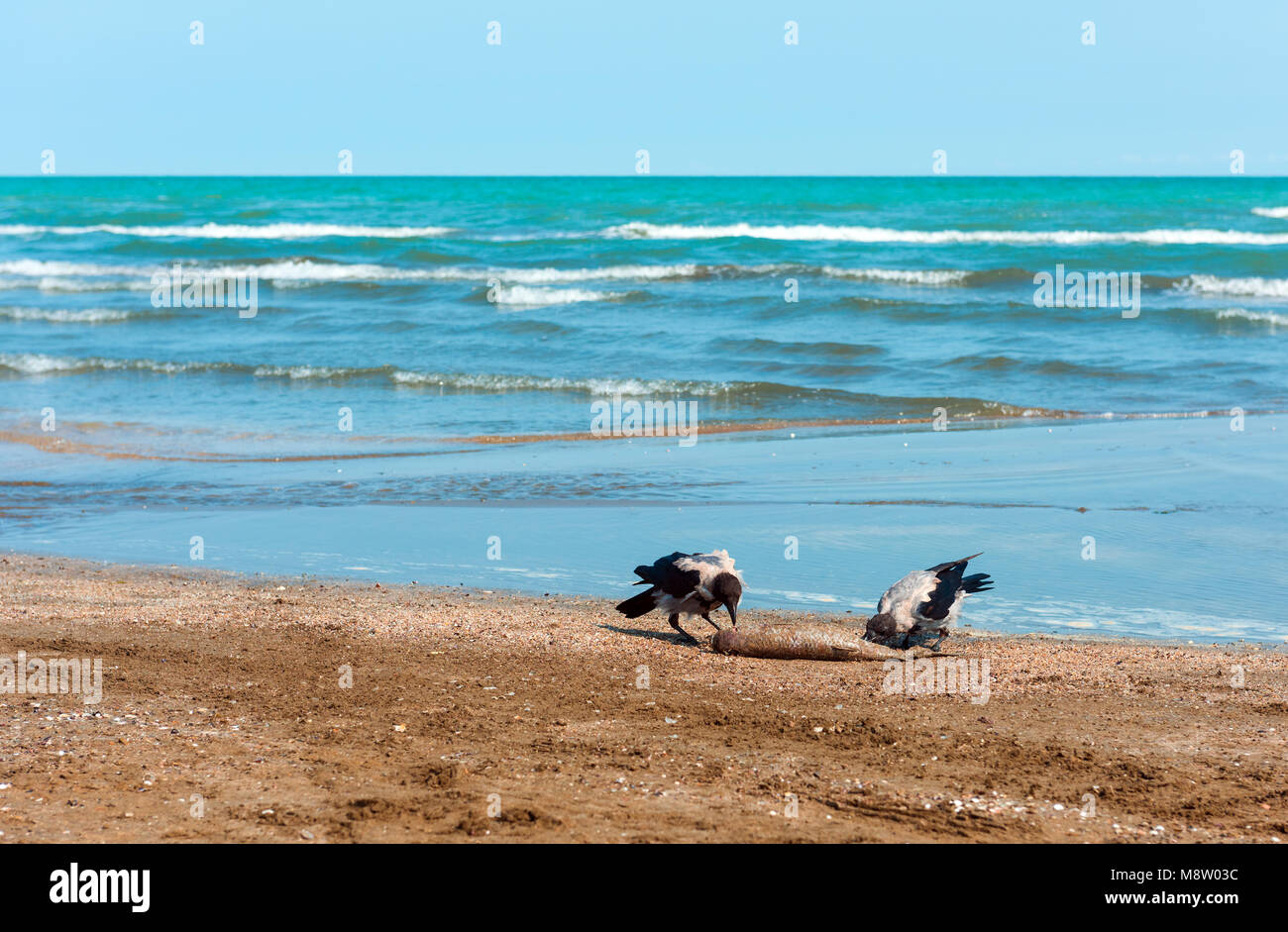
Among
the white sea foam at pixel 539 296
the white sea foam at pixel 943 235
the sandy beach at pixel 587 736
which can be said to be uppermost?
the white sea foam at pixel 943 235

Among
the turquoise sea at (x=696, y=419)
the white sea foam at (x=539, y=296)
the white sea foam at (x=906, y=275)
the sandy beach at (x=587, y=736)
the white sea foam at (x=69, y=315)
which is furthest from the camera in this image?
the white sea foam at (x=906, y=275)

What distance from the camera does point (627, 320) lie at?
77.0ft

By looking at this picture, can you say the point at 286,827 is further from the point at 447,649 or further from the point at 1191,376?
the point at 1191,376

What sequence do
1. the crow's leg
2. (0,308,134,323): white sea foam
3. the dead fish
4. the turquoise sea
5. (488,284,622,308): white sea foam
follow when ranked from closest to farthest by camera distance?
the dead fish
the crow's leg
the turquoise sea
(0,308,134,323): white sea foam
(488,284,622,308): white sea foam

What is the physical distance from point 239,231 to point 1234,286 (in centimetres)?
3677

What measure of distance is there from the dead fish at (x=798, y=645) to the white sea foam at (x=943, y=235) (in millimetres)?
32875

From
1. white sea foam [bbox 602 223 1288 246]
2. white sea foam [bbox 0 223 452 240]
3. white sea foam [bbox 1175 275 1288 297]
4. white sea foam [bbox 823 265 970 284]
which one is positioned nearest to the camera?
white sea foam [bbox 1175 275 1288 297]

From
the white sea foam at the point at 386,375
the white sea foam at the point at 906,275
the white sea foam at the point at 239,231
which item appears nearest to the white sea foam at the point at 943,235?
the white sea foam at the point at 239,231

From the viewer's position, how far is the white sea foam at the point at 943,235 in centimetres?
3759

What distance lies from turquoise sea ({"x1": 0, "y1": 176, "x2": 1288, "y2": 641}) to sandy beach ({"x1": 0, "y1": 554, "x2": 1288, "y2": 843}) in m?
1.27

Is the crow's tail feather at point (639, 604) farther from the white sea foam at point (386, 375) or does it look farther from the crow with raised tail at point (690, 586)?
the white sea foam at point (386, 375)

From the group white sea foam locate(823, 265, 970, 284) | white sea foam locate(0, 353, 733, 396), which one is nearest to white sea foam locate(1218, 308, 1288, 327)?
white sea foam locate(823, 265, 970, 284)

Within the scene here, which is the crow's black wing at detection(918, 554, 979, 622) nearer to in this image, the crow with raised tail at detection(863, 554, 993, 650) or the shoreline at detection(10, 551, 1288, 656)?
the crow with raised tail at detection(863, 554, 993, 650)

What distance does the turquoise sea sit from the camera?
28.0 feet
